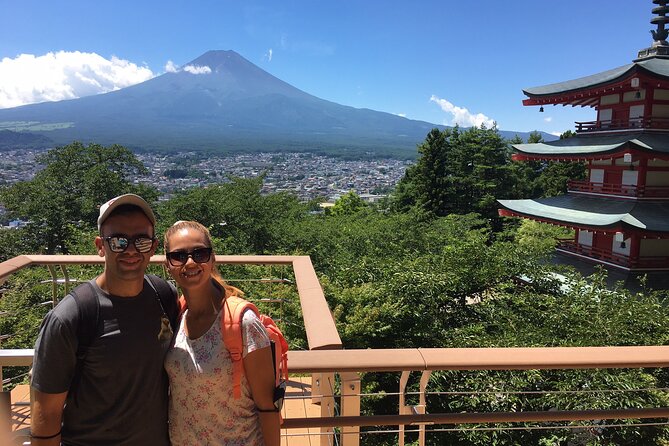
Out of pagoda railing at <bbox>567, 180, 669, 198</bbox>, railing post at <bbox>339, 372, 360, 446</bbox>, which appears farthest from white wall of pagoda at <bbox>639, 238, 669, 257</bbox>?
railing post at <bbox>339, 372, 360, 446</bbox>

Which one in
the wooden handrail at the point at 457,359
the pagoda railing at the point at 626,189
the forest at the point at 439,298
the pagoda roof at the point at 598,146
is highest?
the pagoda roof at the point at 598,146

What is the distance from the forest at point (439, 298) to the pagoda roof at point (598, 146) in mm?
2687

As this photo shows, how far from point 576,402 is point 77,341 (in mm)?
6289

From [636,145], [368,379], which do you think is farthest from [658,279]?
[368,379]

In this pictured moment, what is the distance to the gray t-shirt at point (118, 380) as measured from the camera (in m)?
1.33

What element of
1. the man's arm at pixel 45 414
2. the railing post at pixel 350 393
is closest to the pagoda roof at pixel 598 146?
the railing post at pixel 350 393

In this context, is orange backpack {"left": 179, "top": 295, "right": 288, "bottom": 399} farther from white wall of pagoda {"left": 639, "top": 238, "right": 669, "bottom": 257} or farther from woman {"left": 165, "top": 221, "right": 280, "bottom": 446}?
white wall of pagoda {"left": 639, "top": 238, "right": 669, "bottom": 257}

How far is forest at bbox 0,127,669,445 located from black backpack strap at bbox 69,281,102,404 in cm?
112

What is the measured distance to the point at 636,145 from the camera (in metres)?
11.6

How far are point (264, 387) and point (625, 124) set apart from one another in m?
14.7

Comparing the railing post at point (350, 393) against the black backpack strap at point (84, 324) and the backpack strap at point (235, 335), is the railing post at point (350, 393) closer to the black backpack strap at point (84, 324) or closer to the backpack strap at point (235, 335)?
the backpack strap at point (235, 335)

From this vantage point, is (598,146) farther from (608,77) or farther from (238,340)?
(238,340)

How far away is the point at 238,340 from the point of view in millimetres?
1345

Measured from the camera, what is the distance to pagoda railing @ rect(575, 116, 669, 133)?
41.5 feet
